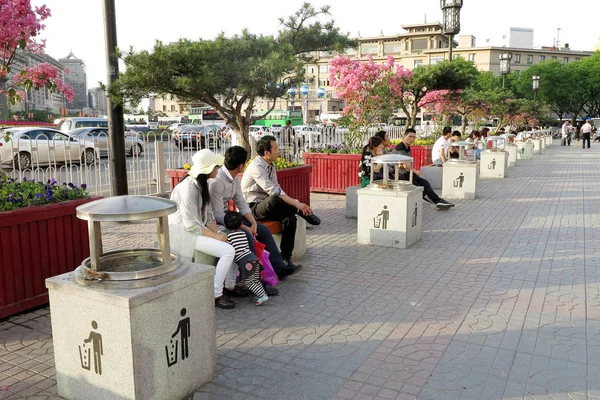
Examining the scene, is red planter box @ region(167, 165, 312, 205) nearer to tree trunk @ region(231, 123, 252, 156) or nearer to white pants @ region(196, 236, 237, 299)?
tree trunk @ region(231, 123, 252, 156)

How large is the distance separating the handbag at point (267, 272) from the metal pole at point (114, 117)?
10.9ft

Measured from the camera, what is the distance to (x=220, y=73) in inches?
316

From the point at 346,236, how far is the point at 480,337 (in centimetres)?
373

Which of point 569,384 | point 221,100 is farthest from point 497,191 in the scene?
point 569,384

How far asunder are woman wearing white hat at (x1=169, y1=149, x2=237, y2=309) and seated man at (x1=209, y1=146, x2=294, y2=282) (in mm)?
308

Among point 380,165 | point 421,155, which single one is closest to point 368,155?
point 380,165

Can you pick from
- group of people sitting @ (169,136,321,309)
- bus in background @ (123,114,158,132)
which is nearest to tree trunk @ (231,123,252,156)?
group of people sitting @ (169,136,321,309)

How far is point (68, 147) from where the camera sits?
27.1 ft

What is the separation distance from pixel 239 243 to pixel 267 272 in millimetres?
569

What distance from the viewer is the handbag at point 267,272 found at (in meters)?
5.30

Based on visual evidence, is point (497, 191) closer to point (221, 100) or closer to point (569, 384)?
point (221, 100)

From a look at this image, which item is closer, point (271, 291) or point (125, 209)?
point (125, 209)

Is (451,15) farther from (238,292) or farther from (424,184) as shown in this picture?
(238,292)

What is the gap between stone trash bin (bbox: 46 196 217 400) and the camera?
119 inches
